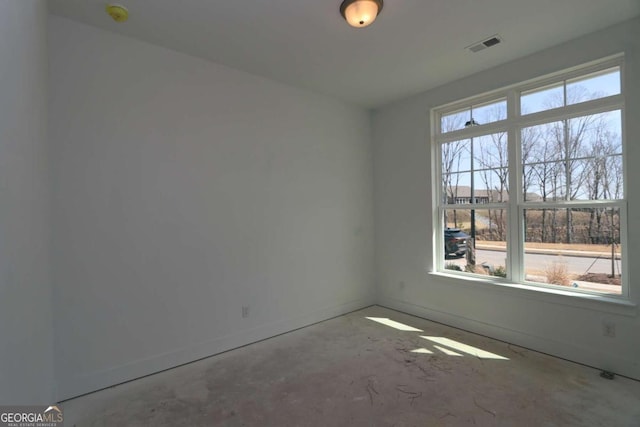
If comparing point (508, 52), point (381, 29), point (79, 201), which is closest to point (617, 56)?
point (508, 52)

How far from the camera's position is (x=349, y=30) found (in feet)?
8.36

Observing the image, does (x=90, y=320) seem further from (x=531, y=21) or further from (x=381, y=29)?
(x=531, y=21)

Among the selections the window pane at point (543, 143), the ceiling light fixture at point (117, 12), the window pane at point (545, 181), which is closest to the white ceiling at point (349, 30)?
the ceiling light fixture at point (117, 12)

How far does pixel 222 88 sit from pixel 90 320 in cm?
240

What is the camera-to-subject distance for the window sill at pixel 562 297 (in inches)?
101

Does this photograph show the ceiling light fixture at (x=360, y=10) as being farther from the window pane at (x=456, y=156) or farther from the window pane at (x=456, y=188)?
the window pane at (x=456, y=188)

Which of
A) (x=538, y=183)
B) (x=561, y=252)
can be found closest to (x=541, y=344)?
(x=561, y=252)

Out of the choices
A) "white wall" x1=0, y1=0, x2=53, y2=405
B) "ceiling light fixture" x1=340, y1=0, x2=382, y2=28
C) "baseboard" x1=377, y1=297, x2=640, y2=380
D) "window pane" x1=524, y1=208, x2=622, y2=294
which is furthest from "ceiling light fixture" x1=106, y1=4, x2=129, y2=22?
"baseboard" x1=377, y1=297, x2=640, y2=380

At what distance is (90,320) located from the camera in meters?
2.40

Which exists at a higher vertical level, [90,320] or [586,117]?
[586,117]

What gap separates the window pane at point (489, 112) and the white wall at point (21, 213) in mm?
3915

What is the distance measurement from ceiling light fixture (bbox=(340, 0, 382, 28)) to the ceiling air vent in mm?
1192

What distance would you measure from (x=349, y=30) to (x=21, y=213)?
8.22 feet

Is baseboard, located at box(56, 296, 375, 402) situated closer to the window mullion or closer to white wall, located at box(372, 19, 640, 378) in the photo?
white wall, located at box(372, 19, 640, 378)
